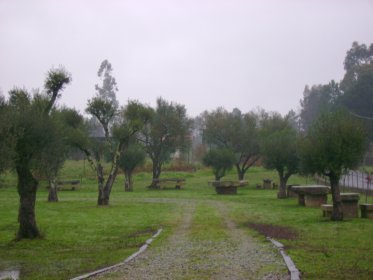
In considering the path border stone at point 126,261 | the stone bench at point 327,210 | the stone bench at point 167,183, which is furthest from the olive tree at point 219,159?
the path border stone at point 126,261

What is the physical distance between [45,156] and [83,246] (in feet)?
12.8

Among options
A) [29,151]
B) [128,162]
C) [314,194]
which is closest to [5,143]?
[29,151]

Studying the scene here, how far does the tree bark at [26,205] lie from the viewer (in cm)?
1783

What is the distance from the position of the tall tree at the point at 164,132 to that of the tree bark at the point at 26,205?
41.8 m

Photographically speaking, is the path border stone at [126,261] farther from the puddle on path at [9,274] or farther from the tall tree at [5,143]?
the tall tree at [5,143]

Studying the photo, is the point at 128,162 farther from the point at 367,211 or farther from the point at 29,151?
the point at 29,151

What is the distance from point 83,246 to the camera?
53.2 feet

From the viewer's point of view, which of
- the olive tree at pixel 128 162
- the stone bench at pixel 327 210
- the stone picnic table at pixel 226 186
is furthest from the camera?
the olive tree at pixel 128 162

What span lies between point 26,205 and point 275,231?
9311 millimetres

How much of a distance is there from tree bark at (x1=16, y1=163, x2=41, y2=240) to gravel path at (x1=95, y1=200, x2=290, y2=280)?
5093 millimetres

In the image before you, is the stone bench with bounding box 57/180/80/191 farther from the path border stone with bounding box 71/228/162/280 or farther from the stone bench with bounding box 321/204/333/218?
the path border stone with bounding box 71/228/162/280

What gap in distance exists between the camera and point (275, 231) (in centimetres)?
1864

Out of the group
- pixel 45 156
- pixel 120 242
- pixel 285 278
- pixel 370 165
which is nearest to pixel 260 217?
pixel 120 242

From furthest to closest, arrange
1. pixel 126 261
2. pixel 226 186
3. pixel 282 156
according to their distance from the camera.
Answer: pixel 226 186 → pixel 282 156 → pixel 126 261
